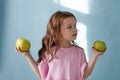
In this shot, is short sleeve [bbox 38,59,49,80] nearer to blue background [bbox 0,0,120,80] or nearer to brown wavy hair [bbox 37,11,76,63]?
brown wavy hair [bbox 37,11,76,63]

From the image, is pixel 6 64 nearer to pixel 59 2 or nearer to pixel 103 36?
pixel 59 2

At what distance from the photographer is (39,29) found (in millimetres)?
2123

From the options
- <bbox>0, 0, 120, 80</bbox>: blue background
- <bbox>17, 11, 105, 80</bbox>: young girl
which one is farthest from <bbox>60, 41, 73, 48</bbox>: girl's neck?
<bbox>0, 0, 120, 80</bbox>: blue background

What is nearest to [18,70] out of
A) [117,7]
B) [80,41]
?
[80,41]

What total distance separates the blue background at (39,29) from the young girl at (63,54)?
36cm

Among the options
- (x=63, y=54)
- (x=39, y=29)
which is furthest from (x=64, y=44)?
(x=39, y=29)

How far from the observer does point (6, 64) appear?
2.27m

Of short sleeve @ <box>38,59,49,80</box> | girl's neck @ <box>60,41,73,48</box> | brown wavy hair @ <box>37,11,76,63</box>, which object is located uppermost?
brown wavy hair @ <box>37,11,76,63</box>

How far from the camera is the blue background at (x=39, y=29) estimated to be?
1.88 metres

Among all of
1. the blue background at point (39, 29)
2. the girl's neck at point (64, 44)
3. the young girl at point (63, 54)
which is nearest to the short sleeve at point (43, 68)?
the young girl at point (63, 54)

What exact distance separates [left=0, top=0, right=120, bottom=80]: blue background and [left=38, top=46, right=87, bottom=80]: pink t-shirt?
1.23ft

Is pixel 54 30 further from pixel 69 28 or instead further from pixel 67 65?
pixel 67 65

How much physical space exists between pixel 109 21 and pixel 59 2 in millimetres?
358

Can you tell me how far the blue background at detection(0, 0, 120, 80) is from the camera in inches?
73.9
